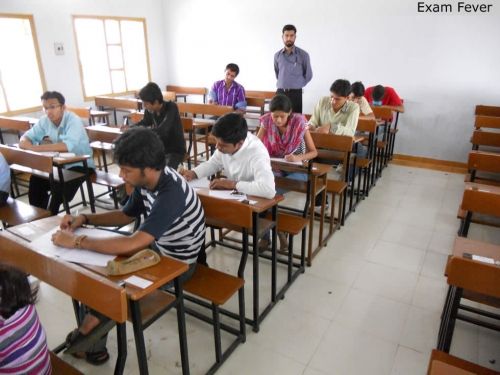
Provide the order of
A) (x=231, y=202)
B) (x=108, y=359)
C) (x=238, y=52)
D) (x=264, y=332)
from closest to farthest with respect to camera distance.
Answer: (x=231, y=202) < (x=108, y=359) < (x=264, y=332) < (x=238, y=52)

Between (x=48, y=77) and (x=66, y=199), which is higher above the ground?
(x=48, y=77)

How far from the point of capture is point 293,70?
4.98 meters

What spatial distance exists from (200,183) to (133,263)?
3.24 ft

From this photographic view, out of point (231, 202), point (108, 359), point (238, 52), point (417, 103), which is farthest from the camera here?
point (238, 52)

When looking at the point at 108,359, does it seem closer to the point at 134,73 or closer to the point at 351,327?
the point at 351,327

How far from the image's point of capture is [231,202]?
1722mm

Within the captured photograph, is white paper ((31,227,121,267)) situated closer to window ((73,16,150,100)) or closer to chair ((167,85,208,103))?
window ((73,16,150,100))

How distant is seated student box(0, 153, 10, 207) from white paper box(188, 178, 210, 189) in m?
1.30

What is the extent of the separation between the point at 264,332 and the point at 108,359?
82 centimetres

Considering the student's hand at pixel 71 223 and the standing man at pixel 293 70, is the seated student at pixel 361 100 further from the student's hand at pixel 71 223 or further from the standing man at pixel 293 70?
the student's hand at pixel 71 223

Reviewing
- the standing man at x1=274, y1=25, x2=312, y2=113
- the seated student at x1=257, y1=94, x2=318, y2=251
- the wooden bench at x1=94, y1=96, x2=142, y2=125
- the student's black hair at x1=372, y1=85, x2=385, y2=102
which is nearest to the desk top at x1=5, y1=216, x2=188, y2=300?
the seated student at x1=257, y1=94, x2=318, y2=251

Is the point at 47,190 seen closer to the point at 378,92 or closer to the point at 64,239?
the point at 64,239

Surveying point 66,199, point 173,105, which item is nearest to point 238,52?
point 173,105

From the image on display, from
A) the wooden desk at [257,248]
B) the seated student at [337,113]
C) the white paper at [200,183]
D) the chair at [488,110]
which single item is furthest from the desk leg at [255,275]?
the chair at [488,110]
